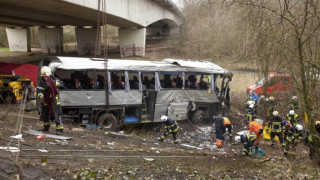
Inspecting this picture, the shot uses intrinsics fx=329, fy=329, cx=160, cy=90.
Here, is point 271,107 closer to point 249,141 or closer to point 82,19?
point 249,141

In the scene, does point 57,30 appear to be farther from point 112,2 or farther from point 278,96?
point 278,96

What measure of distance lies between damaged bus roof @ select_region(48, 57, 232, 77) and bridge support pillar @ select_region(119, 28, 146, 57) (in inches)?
706

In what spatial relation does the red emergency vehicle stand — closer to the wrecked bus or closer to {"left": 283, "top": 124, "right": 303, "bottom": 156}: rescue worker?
the wrecked bus

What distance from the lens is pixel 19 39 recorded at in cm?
4212

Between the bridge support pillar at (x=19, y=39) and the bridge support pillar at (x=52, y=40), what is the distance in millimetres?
3484

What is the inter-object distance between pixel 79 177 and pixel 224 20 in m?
25.1

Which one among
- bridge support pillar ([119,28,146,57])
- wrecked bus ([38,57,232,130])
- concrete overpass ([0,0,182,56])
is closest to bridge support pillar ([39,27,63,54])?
concrete overpass ([0,0,182,56])

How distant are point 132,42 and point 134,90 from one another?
20.5 meters

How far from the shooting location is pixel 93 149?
7.90 meters

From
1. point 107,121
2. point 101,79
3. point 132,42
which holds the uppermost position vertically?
point 132,42

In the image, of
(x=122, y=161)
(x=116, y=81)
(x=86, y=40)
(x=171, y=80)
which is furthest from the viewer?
(x=86, y=40)

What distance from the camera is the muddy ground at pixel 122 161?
5.68m

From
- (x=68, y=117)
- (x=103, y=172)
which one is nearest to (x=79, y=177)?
(x=103, y=172)

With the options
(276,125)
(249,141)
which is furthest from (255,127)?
(276,125)
